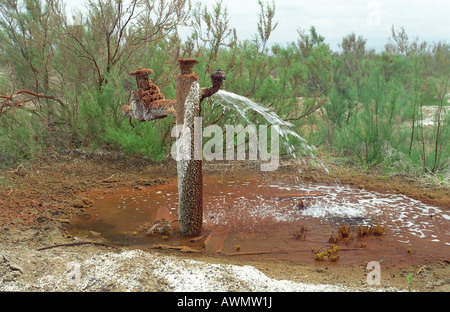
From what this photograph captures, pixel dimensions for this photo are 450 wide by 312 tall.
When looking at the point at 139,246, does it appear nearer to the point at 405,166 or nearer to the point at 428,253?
the point at 428,253

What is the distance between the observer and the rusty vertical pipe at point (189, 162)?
11.4 ft

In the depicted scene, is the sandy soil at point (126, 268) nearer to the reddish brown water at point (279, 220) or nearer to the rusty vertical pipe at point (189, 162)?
the reddish brown water at point (279, 220)

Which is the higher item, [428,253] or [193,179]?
[193,179]

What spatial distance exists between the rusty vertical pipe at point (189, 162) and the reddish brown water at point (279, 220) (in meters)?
0.18

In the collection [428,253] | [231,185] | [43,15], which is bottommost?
[428,253]

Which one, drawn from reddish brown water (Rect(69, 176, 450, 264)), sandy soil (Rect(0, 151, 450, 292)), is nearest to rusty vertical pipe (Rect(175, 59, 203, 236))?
reddish brown water (Rect(69, 176, 450, 264))

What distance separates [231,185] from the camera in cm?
535

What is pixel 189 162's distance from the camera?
3.59 m

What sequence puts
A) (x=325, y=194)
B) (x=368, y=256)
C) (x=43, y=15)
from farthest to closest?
(x=43, y=15), (x=325, y=194), (x=368, y=256)

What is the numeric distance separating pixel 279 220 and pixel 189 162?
1.21 metres

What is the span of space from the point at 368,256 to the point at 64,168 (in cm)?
428

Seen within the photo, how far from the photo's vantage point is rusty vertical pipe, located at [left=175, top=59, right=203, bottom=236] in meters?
3.47

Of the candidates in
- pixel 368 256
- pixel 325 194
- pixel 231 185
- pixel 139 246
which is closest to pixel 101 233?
pixel 139 246

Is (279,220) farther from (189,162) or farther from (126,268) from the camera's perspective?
(126,268)
